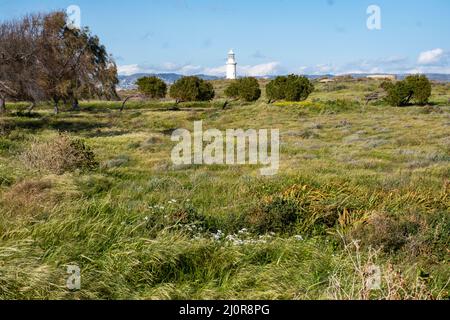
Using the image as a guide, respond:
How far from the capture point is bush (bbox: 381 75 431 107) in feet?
167

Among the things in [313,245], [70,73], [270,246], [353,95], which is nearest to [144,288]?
[270,246]

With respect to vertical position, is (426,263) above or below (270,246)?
below

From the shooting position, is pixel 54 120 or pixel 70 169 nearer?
pixel 70 169

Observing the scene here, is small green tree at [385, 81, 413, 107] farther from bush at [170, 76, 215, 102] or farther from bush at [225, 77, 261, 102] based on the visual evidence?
bush at [170, 76, 215, 102]

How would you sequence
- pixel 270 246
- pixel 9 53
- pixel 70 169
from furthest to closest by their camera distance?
pixel 9 53
pixel 70 169
pixel 270 246

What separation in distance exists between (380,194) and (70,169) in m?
8.07

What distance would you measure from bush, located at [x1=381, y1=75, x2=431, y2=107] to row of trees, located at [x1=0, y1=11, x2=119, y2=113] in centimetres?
3041

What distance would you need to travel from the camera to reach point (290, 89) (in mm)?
53438

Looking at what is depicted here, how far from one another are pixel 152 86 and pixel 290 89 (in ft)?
53.8

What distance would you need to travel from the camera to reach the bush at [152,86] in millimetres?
56188

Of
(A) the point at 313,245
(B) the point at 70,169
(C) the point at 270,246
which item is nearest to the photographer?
(C) the point at 270,246

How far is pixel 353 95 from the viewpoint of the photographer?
6912 centimetres

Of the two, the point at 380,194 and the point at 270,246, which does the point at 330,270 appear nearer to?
the point at 270,246
